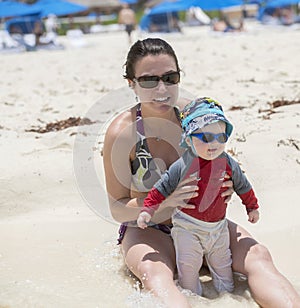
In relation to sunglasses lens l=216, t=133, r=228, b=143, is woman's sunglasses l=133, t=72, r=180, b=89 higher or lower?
higher

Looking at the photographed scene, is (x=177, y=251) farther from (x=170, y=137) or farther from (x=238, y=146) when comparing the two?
(x=238, y=146)

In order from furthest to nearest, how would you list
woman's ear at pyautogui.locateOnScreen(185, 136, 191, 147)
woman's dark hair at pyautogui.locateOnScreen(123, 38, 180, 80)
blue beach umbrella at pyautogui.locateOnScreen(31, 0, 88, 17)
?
blue beach umbrella at pyautogui.locateOnScreen(31, 0, 88, 17) → woman's dark hair at pyautogui.locateOnScreen(123, 38, 180, 80) → woman's ear at pyautogui.locateOnScreen(185, 136, 191, 147)

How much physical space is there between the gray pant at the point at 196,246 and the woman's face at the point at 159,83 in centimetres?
57

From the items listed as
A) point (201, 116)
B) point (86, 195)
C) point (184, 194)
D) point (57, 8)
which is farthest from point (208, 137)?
point (57, 8)

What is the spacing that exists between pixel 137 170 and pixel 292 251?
1031mm

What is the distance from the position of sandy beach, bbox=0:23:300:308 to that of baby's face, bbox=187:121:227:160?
670mm

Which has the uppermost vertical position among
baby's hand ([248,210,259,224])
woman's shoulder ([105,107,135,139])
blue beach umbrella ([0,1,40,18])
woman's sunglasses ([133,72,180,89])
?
woman's sunglasses ([133,72,180,89])

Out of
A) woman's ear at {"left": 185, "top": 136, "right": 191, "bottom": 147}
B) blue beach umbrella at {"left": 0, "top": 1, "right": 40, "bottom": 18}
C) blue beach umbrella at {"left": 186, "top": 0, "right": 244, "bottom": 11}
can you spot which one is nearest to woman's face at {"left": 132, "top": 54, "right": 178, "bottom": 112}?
woman's ear at {"left": 185, "top": 136, "right": 191, "bottom": 147}

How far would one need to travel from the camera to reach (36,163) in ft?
13.3

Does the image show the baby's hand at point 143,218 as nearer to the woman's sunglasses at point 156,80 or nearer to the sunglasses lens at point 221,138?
the sunglasses lens at point 221,138

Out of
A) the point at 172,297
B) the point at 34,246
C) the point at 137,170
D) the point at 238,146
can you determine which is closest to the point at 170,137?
the point at 137,170

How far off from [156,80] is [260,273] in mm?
1057

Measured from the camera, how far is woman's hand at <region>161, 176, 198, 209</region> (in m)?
2.38

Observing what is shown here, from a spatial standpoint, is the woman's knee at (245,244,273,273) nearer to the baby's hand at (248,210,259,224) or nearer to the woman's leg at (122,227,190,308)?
the baby's hand at (248,210,259,224)
